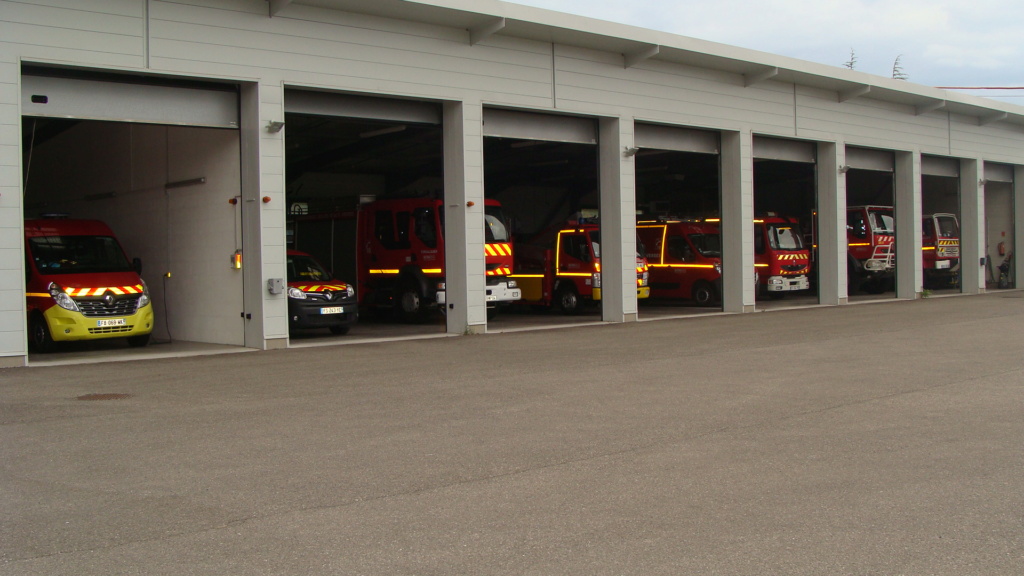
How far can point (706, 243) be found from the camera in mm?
24562

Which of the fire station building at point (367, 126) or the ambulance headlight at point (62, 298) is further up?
the fire station building at point (367, 126)

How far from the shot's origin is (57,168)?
21406 mm

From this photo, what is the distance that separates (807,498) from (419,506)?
2.12 meters

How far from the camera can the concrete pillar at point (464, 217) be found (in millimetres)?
16266

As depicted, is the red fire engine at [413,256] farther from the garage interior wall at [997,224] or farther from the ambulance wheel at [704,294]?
the garage interior wall at [997,224]

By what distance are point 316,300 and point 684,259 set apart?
38.6 ft

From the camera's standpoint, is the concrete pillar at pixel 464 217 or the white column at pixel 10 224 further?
the concrete pillar at pixel 464 217

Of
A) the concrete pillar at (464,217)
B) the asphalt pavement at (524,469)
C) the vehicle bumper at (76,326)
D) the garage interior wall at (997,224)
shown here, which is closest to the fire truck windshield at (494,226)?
the concrete pillar at (464,217)

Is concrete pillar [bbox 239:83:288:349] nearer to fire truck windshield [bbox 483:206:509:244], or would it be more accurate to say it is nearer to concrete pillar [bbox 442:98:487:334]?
concrete pillar [bbox 442:98:487:334]

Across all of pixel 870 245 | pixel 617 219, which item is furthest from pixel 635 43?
pixel 870 245

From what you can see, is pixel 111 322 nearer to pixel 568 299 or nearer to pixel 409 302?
pixel 409 302

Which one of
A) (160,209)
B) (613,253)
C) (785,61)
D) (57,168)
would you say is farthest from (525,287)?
(57,168)

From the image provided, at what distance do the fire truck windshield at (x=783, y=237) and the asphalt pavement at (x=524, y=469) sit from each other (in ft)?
45.4

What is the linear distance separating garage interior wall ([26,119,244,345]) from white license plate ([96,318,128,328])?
1537 millimetres
